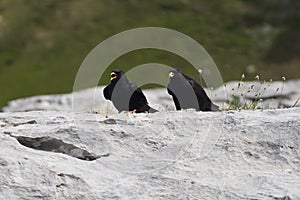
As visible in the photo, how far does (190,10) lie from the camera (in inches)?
3708

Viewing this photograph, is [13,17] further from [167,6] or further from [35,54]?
[167,6]

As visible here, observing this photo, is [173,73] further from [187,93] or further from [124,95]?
[124,95]

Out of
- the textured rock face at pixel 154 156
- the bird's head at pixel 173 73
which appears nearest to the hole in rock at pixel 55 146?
the textured rock face at pixel 154 156

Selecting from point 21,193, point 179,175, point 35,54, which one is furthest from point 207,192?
point 35,54

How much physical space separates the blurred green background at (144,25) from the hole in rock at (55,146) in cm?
6426

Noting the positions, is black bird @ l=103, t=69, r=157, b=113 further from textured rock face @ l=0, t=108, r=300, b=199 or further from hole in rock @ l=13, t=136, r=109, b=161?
hole in rock @ l=13, t=136, r=109, b=161

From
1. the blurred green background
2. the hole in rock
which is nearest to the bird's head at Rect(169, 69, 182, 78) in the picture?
the hole in rock

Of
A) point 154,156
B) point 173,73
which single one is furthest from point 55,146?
point 173,73

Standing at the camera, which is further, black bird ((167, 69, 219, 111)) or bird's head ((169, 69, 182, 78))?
bird's head ((169, 69, 182, 78))

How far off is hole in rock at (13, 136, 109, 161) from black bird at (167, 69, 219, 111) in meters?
3.91

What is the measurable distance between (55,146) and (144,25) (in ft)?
262

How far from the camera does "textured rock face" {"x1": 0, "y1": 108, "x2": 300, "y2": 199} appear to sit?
396 inches

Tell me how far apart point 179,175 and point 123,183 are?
774 millimetres

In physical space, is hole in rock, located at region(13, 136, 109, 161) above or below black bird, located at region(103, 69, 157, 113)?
below
